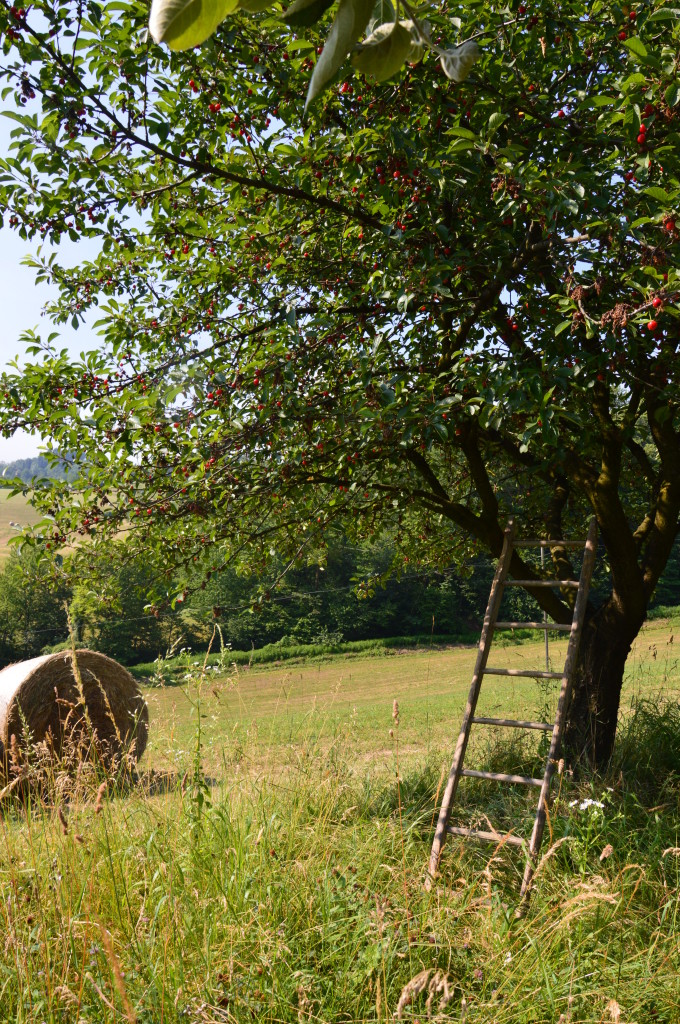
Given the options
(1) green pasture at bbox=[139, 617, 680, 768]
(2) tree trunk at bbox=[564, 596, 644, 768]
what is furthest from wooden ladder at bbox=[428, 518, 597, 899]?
(2) tree trunk at bbox=[564, 596, 644, 768]

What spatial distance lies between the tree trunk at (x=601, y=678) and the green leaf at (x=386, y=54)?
19.9 ft

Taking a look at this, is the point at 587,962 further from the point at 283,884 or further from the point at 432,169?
the point at 432,169

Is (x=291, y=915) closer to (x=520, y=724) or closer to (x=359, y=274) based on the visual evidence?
(x=520, y=724)

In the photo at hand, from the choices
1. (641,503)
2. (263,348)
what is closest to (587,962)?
(263,348)

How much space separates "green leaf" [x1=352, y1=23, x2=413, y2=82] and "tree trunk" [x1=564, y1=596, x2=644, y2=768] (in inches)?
239

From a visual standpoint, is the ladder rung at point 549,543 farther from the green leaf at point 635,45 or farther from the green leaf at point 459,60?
the green leaf at point 459,60

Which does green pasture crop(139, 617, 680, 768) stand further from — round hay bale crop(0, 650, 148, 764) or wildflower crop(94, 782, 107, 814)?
round hay bale crop(0, 650, 148, 764)

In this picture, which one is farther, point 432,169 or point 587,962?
point 432,169

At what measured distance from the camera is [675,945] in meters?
3.11

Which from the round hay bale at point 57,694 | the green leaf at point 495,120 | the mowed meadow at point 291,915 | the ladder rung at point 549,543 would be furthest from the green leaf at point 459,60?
the round hay bale at point 57,694

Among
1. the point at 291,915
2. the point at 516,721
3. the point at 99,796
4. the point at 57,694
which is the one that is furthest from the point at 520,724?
the point at 57,694

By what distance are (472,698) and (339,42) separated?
5.13 meters

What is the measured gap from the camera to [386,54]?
0.83 m

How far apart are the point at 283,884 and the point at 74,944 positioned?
84 centimetres
